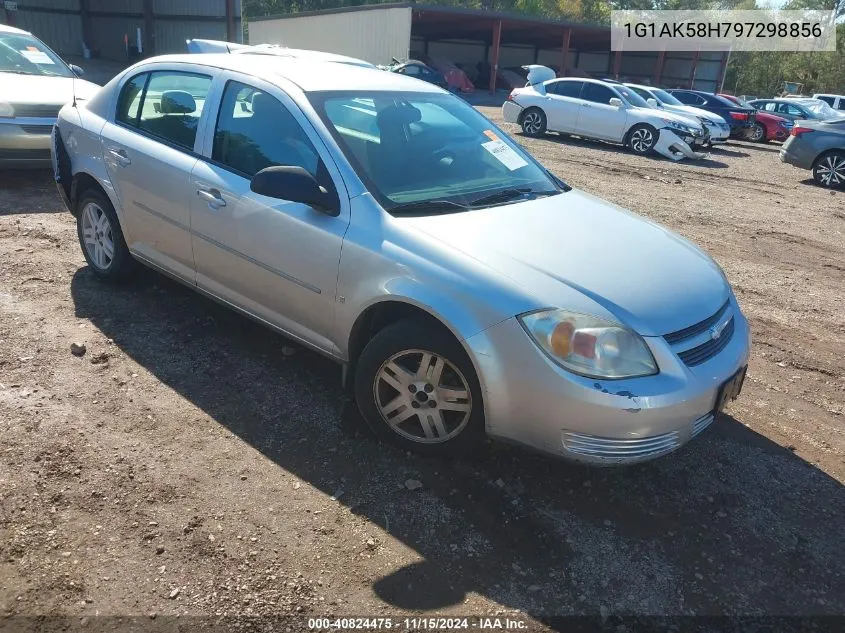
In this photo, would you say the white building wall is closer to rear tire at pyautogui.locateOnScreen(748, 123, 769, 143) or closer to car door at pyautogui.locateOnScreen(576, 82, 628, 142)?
rear tire at pyautogui.locateOnScreen(748, 123, 769, 143)

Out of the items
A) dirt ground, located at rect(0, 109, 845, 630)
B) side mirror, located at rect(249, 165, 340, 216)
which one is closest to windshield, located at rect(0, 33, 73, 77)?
dirt ground, located at rect(0, 109, 845, 630)

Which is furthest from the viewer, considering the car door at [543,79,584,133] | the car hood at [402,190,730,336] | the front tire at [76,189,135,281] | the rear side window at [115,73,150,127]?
the car door at [543,79,584,133]

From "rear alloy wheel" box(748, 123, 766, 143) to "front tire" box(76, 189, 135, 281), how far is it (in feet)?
68.1

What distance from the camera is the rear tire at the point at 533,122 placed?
623 inches

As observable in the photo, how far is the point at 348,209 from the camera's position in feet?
10.2

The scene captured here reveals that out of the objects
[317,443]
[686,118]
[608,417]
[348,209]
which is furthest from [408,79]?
[686,118]

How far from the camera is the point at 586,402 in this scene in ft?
8.42

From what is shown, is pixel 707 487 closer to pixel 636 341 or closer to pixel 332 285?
pixel 636 341

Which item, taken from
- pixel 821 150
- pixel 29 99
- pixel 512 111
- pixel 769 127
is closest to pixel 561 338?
pixel 29 99

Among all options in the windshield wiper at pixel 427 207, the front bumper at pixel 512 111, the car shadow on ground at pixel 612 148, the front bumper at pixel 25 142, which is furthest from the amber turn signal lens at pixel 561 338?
the front bumper at pixel 512 111

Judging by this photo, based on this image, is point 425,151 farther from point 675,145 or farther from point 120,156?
point 675,145

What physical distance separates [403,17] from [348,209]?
28.4 metres

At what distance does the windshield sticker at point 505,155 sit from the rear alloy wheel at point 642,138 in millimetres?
11321

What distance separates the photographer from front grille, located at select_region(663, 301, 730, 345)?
8.94 ft
